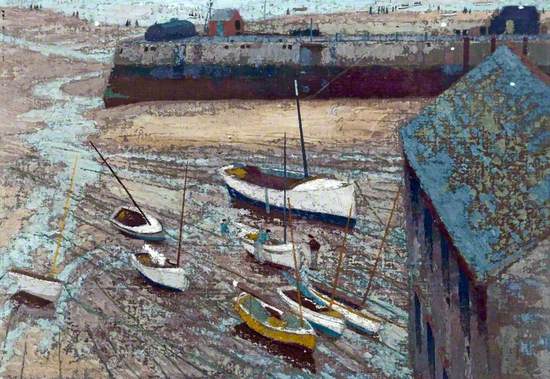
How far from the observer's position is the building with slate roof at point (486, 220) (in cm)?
860

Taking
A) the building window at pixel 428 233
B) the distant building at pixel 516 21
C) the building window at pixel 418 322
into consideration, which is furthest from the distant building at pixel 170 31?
the building window at pixel 428 233

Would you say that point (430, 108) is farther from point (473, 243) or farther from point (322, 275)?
point (322, 275)

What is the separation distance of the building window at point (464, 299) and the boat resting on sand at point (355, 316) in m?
6.66

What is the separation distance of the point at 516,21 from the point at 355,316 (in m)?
16.1

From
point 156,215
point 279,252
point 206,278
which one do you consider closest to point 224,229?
point 156,215

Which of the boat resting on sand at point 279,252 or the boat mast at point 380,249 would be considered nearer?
the boat mast at point 380,249

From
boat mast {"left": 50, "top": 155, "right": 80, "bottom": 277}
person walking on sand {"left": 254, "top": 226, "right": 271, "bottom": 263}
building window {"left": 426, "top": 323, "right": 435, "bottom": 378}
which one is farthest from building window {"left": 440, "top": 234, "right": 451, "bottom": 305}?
boat mast {"left": 50, "top": 155, "right": 80, "bottom": 277}

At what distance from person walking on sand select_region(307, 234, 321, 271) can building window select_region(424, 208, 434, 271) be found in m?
6.95

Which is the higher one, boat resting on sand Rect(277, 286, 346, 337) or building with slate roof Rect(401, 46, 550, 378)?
building with slate roof Rect(401, 46, 550, 378)

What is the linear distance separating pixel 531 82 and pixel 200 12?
72.9ft

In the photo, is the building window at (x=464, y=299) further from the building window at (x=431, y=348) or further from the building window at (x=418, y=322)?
the building window at (x=418, y=322)

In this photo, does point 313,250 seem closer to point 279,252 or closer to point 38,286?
point 279,252

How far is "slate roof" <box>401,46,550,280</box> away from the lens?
8.69m

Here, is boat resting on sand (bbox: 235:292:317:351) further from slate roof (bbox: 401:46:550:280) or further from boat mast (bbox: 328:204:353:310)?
slate roof (bbox: 401:46:550:280)
